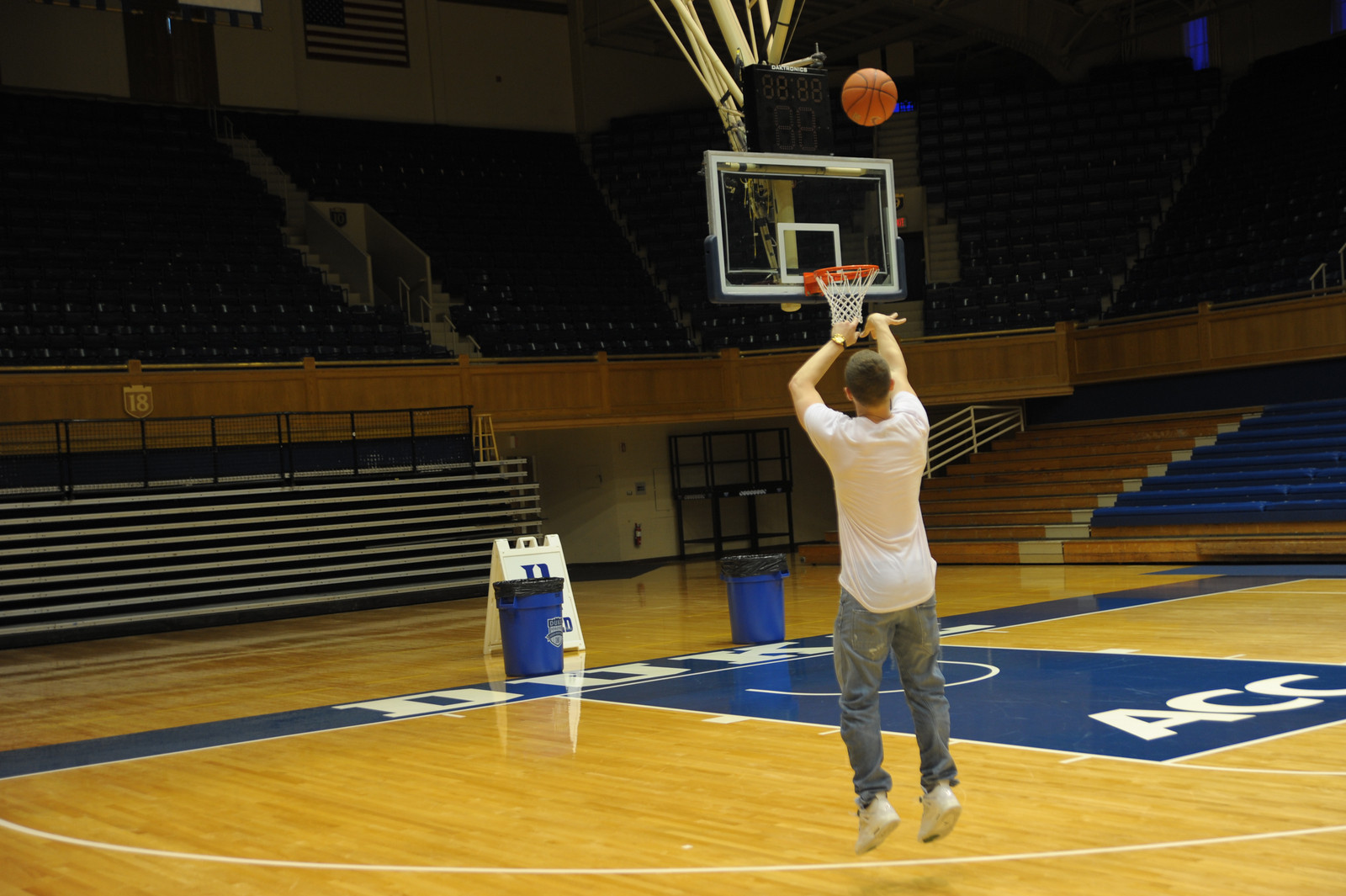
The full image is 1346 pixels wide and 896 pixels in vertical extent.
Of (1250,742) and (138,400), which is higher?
(138,400)

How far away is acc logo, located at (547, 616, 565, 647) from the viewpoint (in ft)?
32.8

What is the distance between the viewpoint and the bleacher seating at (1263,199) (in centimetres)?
1897

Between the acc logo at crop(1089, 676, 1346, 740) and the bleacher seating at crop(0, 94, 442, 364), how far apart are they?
14.5 meters

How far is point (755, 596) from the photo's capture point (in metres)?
10.9

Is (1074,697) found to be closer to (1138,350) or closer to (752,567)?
(752,567)

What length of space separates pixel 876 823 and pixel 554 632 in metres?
6.00

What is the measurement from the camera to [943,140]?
24562 mm

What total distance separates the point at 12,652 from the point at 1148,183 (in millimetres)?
18791

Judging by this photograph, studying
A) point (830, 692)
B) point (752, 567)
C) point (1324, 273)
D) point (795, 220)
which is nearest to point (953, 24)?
point (1324, 273)

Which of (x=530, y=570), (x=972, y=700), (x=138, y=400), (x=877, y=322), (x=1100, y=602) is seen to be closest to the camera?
(x=877, y=322)

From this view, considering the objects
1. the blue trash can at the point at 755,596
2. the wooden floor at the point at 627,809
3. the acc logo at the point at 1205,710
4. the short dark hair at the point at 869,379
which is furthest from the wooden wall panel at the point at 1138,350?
the short dark hair at the point at 869,379

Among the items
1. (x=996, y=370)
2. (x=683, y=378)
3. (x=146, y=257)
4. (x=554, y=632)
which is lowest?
(x=554, y=632)

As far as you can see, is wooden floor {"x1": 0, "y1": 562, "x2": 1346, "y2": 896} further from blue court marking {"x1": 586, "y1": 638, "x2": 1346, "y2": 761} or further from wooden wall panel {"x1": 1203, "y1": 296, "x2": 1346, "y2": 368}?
wooden wall panel {"x1": 1203, "y1": 296, "x2": 1346, "y2": 368}

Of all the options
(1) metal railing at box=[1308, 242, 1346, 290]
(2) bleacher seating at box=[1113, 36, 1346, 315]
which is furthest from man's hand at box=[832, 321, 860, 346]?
(2) bleacher seating at box=[1113, 36, 1346, 315]
